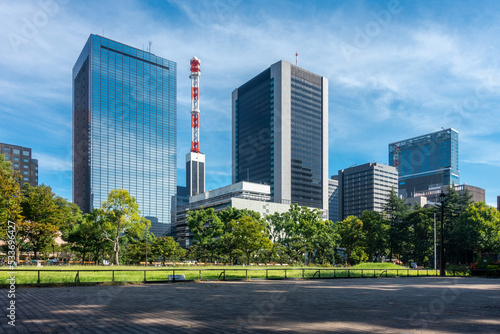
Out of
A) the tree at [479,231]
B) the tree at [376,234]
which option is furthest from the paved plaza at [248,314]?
the tree at [376,234]

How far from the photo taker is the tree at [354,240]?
68.9m

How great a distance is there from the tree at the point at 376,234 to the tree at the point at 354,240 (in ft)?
4.03

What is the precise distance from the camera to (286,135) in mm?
167500

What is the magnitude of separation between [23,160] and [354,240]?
172m

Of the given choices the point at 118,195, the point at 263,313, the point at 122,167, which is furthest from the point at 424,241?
the point at 122,167

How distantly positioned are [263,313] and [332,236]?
200 ft

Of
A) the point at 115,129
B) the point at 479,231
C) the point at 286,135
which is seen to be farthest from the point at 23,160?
the point at 479,231

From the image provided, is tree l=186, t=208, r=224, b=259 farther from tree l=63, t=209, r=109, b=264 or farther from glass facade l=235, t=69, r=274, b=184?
glass facade l=235, t=69, r=274, b=184

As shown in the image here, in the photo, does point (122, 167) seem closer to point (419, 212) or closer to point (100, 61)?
point (100, 61)

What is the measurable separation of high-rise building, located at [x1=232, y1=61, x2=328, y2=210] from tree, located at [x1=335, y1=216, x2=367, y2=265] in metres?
84.9

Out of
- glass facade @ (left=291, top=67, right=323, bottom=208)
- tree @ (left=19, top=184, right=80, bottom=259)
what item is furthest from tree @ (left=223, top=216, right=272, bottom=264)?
glass facade @ (left=291, top=67, right=323, bottom=208)

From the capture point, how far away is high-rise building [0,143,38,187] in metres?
174

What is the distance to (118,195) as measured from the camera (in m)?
58.5

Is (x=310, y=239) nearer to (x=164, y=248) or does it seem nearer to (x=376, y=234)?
(x=376, y=234)
